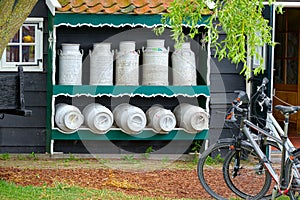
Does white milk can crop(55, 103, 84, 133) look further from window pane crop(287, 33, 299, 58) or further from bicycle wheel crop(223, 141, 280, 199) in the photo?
window pane crop(287, 33, 299, 58)

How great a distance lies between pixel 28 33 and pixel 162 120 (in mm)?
2174

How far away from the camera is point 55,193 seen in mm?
6500

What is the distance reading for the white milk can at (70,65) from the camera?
873 centimetres

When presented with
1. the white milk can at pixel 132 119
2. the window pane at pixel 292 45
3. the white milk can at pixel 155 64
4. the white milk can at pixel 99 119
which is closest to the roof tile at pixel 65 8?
the white milk can at pixel 155 64

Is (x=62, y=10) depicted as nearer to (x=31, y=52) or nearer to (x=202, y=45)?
(x=31, y=52)

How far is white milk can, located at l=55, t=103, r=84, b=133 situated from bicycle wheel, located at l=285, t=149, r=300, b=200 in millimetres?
3337

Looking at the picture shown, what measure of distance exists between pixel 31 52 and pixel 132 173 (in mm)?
2319

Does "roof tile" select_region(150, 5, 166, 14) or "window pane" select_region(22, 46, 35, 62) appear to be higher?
"roof tile" select_region(150, 5, 166, 14)

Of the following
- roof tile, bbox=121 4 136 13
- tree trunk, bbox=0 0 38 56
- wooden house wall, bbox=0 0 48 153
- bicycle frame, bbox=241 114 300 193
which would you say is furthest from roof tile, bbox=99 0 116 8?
bicycle frame, bbox=241 114 300 193

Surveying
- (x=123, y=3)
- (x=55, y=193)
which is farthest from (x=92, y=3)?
(x=55, y=193)

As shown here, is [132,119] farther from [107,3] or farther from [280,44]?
[280,44]

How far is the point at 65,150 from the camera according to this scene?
29.8 feet

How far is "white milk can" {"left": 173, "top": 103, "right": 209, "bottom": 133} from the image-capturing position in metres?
8.67

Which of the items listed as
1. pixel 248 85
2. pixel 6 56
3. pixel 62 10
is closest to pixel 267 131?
pixel 248 85
